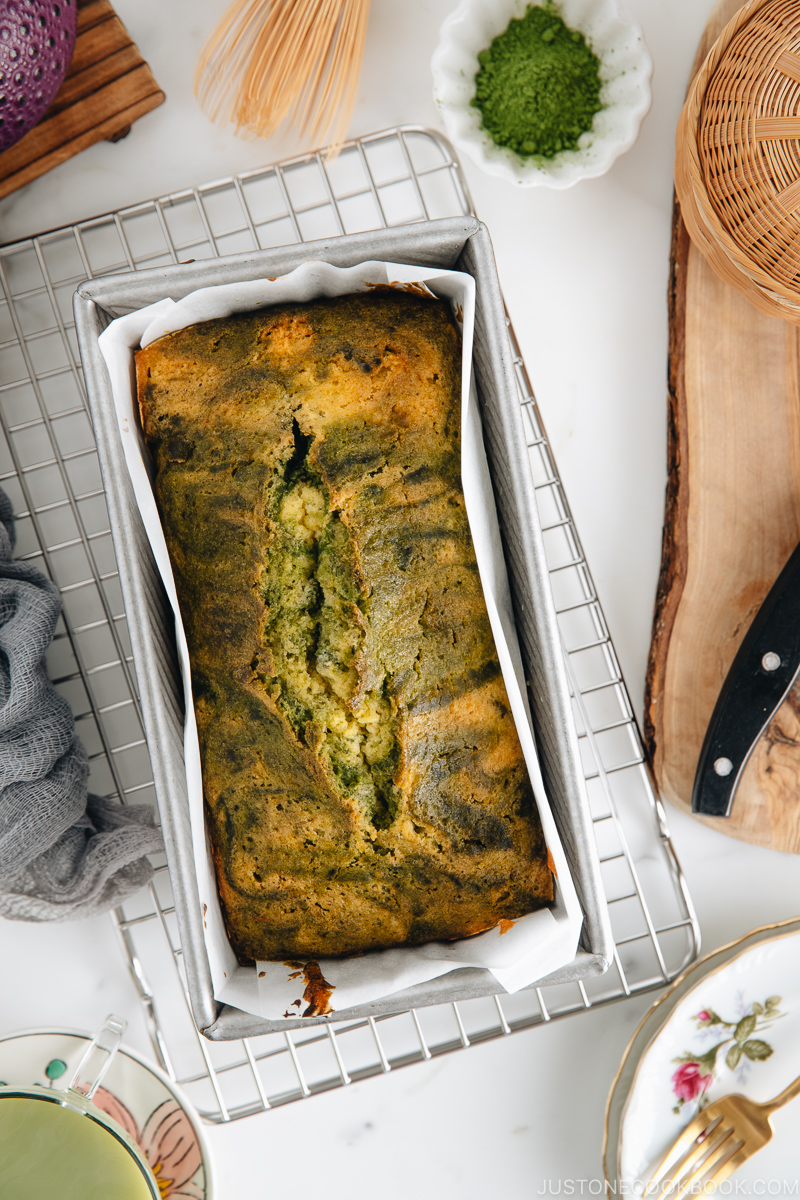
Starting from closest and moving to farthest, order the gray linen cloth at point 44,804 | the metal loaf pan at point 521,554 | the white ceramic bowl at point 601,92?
the metal loaf pan at point 521,554 < the gray linen cloth at point 44,804 < the white ceramic bowl at point 601,92

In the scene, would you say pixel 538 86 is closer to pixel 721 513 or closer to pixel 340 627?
pixel 721 513

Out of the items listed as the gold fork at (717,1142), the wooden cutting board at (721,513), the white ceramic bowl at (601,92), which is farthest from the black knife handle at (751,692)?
the white ceramic bowl at (601,92)

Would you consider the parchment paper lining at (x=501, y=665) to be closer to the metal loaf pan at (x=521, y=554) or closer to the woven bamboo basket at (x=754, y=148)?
the metal loaf pan at (x=521, y=554)

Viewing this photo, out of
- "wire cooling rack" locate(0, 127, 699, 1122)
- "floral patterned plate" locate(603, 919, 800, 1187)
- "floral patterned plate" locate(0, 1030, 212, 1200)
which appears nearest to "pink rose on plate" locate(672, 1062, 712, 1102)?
"floral patterned plate" locate(603, 919, 800, 1187)

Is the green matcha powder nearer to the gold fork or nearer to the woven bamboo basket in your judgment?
the woven bamboo basket

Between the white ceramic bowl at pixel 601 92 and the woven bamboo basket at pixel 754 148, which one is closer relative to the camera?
the woven bamboo basket at pixel 754 148

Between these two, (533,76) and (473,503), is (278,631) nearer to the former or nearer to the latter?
(473,503)
